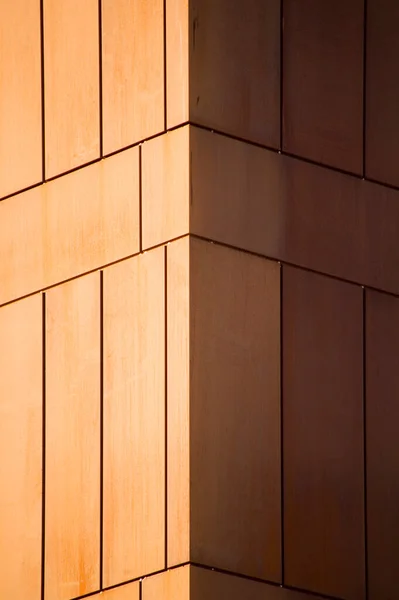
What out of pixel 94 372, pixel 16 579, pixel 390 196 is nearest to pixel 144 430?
pixel 94 372

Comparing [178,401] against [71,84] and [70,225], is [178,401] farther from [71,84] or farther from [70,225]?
[71,84]

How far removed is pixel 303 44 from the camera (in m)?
14.1

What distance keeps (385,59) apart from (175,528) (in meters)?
4.14

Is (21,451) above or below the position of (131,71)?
below

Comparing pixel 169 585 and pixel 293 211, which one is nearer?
pixel 169 585

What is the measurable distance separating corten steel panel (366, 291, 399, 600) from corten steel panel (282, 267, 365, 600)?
0.11m

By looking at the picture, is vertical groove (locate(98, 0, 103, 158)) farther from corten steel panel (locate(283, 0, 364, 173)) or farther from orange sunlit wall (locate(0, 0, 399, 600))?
corten steel panel (locate(283, 0, 364, 173))

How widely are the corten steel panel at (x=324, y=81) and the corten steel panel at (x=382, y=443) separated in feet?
3.77

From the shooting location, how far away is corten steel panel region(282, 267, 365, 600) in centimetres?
1345

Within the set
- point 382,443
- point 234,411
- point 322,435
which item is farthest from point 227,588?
point 382,443

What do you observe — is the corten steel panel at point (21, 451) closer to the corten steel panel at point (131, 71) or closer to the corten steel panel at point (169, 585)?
the corten steel panel at point (169, 585)

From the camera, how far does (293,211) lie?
13.8 metres

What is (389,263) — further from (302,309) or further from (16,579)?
(16,579)

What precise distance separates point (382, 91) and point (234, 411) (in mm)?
2958
